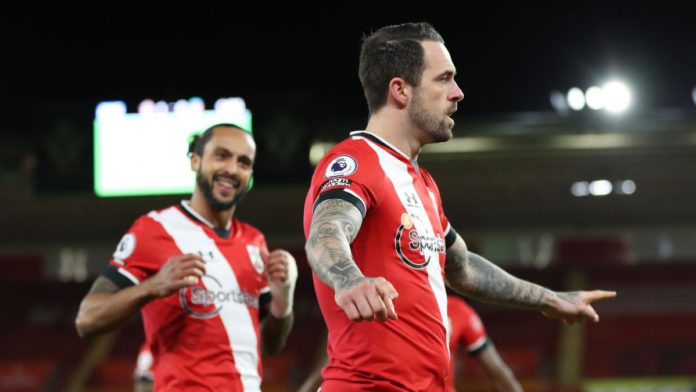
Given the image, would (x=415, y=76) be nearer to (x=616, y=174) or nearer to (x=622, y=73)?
(x=622, y=73)

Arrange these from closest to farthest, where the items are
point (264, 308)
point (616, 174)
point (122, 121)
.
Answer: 1. point (264, 308)
2. point (122, 121)
3. point (616, 174)

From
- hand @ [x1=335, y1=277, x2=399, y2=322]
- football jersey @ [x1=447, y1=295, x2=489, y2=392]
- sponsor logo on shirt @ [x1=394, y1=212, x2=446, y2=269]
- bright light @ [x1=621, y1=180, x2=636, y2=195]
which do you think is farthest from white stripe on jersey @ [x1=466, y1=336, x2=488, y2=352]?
bright light @ [x1=621, y1=180, x2=636, y2=195]

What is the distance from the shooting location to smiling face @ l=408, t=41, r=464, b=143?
2.74m

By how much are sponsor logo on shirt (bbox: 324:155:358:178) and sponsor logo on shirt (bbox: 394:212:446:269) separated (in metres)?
0.20

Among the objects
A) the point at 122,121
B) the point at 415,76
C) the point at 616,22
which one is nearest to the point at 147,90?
the point at 122,121

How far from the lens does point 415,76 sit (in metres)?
2.73

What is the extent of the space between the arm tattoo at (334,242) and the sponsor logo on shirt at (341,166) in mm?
103

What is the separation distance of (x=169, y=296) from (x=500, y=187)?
11841 millimetres

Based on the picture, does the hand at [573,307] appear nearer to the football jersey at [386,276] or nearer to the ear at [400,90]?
the football jersey at [386,276]

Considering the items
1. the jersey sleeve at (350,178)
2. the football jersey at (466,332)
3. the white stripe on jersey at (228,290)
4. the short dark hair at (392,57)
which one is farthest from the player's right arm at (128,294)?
the football jersey at (466,332)

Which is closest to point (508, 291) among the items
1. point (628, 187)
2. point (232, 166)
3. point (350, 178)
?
point (350, 178)

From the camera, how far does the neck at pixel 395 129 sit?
110 inches

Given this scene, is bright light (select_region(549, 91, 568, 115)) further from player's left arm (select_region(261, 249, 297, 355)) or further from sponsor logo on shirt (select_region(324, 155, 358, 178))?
sponsor logo on shirt (select_region(324, 155, 358, 178))

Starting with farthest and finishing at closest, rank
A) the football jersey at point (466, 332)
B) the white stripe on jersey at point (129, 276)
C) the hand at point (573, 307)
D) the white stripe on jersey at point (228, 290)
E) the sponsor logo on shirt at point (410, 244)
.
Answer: the football jersey at point (466, 332) → the white stripe on jersey at point (228, 290) → the white stripe on jersey at point (129, 276) → the hand at point (573, 307) → the sponsor logo on shirt at point (410, 244)
